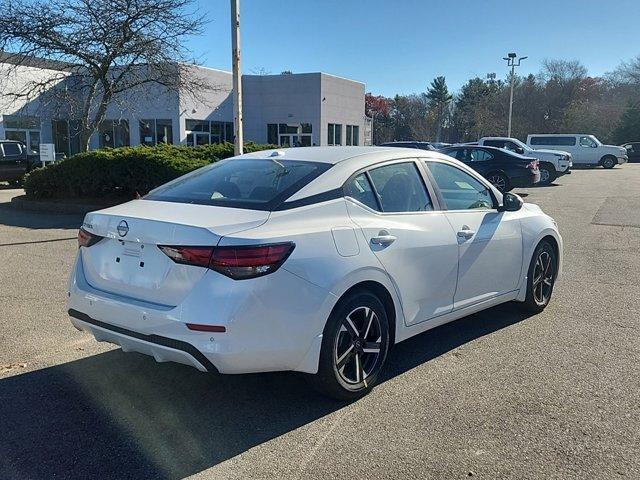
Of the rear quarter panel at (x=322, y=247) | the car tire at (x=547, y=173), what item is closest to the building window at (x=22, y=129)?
the car tire at (x=547, y=173)

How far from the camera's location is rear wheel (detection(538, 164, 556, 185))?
76.6ft

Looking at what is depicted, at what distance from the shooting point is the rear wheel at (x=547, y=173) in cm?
2336

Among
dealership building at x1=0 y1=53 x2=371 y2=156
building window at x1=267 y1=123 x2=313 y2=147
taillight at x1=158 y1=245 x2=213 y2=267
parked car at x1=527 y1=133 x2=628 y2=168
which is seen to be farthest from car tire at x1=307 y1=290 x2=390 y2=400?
building window at x1=267 y1=123 x2=313 y2=147

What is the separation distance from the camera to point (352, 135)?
144ft

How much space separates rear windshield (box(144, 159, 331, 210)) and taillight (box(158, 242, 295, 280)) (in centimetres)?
46

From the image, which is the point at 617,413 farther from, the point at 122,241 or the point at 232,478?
the point at 122,241

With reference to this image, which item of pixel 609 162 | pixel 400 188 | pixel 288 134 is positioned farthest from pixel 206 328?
pixel 609 162

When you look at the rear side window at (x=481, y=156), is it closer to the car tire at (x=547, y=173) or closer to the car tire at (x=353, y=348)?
the car tire at (x=547, y=173)

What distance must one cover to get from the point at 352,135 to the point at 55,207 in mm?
32853

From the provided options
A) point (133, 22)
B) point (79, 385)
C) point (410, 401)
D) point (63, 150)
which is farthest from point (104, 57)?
point (63, 150)

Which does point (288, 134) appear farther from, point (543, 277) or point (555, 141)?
point (543, 277)

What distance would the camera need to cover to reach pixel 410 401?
386 centimetres

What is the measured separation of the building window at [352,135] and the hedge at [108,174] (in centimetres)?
2990

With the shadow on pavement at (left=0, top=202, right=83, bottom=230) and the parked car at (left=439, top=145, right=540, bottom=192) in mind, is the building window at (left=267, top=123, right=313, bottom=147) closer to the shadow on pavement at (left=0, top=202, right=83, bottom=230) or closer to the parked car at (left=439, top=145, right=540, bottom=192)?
the parked car at (left=439, top=145, right=540, bottom=192)
